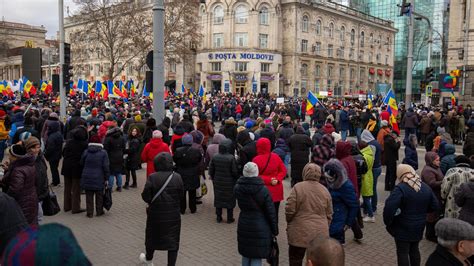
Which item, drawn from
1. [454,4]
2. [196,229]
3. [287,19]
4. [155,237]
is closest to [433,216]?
[196,229]

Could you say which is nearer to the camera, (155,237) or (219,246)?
(155,237)

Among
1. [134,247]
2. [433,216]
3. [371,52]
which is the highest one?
[371,52]

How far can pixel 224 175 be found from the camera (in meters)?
8.07

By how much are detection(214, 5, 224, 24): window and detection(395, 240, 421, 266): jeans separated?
5260 cm

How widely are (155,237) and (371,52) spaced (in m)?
75.1

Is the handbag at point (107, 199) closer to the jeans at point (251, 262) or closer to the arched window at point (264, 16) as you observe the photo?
the jeans at point (251, 262)

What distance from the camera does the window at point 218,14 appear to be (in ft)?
181

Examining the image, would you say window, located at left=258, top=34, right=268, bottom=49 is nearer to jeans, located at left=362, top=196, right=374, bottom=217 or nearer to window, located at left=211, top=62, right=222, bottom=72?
window, located at left=211, top=62, right=222, bottom=72

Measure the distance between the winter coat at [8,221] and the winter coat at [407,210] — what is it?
404 cm

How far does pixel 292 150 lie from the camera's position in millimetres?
10406

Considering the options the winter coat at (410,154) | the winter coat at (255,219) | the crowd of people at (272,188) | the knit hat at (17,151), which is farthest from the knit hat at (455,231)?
the winter coat at (410,154)

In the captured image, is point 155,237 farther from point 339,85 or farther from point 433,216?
point 339,85

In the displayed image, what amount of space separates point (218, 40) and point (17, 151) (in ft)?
169

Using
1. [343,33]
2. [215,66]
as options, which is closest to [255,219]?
[215,66]
